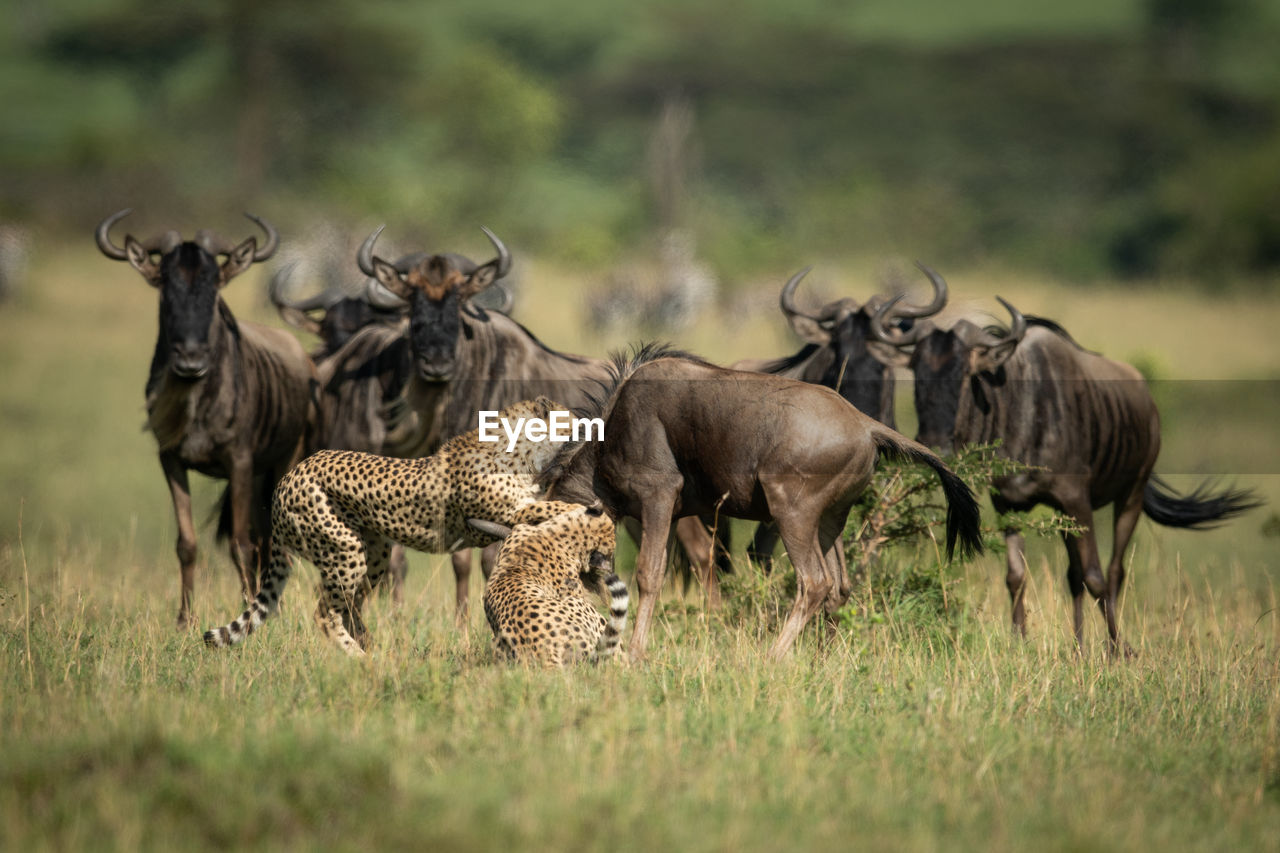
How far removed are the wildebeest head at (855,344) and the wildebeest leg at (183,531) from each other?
4143 millimetres

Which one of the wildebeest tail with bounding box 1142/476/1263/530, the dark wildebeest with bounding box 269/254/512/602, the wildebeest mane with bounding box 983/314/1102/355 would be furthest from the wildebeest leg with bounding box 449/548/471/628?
the wildebeest tail with bounding box 1142/476/1263/530

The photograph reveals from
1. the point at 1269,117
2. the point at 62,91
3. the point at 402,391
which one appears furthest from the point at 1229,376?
the point at 62,91

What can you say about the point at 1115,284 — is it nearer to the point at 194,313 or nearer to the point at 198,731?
the point at 194,313

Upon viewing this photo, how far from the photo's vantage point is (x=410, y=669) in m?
6.04

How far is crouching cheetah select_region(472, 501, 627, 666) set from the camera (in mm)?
6000

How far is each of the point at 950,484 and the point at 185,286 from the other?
4.80 meters

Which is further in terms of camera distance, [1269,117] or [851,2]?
[851,2]

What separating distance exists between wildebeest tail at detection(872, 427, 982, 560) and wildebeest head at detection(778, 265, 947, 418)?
75.0 inches

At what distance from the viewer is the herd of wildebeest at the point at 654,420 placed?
22.0 feet

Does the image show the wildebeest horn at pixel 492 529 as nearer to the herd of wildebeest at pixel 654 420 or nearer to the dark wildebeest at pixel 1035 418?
the herd of wildebeest at pixel 654 420

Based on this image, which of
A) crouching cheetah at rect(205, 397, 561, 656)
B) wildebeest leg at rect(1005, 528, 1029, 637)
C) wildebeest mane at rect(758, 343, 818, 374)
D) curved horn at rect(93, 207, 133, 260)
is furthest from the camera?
wildebeest mane at rect(758, 343, 818, 374)

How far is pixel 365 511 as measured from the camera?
6.89m

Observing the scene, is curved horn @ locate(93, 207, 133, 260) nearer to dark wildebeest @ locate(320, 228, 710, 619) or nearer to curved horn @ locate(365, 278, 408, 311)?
dark wildebeest @ locate(320, 228, 710, 619)

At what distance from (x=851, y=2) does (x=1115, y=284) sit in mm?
42404
